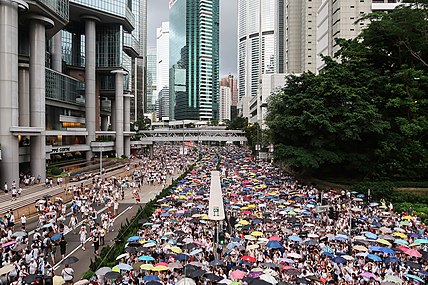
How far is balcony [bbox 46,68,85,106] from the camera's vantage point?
5284cm

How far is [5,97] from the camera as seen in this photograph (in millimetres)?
33344

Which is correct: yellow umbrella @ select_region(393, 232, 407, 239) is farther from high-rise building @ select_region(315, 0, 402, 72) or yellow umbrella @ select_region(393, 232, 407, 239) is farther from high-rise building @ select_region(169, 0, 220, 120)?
high-rise building @ select_region(169, 0, 220, 120)

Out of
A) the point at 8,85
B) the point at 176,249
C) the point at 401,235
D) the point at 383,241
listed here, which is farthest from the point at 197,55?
the point at 176,249

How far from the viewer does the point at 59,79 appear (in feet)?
183

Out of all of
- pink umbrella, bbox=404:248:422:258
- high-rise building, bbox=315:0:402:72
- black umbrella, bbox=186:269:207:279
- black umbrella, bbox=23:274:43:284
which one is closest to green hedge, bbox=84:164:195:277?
black umbrella, bbox=23:274:43:284

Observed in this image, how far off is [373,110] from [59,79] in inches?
1797

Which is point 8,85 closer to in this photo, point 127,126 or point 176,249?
point 176,249

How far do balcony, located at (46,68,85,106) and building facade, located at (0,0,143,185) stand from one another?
145mm

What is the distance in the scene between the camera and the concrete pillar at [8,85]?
33.0m

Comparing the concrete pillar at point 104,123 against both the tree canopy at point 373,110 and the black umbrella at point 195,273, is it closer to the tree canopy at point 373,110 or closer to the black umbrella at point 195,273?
the tree canopy at point 373,110

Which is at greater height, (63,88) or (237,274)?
(63,88)

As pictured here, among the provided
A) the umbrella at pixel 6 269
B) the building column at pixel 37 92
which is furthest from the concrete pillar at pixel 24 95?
the umbrella at pixel 6 269

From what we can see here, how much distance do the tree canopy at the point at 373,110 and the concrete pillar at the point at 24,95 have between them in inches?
1104

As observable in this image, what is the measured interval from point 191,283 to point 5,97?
30248 mm
